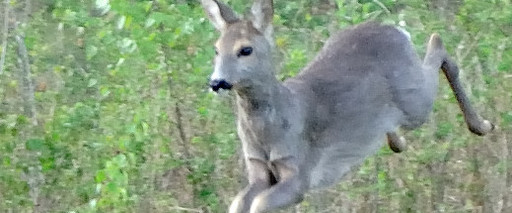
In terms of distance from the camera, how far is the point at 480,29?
7.90 m

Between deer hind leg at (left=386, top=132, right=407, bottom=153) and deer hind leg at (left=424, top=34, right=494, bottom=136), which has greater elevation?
deer hind leg at (left=424, top=34, right=494, bottom=136)

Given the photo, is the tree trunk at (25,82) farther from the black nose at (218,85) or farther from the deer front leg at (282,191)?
the black nose at (218,85)

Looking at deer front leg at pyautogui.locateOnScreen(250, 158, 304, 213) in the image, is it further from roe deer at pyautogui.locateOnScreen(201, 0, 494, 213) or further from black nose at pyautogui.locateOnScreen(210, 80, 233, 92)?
black nose at pyautogui.locateOnScreen(210, 80, 233, 92)

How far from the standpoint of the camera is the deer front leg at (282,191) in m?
5.21

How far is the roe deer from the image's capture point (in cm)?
513

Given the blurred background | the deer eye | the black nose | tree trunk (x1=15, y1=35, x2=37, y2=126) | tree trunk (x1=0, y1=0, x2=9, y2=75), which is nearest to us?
the black nose

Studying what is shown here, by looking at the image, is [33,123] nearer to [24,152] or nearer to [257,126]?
[24,152]

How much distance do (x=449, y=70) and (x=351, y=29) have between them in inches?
27.2

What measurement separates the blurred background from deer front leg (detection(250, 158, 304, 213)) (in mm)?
1651

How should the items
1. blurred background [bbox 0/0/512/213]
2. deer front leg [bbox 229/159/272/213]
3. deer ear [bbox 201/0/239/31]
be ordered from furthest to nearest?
blurred background [bbox 0/0/512/213] < deer front leg [bbox 229/159/272/213] < deer ear [bbox 201/0/239/31]

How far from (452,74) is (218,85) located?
2209mm

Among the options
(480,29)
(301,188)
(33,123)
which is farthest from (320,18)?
(301,188)

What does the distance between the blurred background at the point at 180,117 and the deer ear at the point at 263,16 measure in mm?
1685

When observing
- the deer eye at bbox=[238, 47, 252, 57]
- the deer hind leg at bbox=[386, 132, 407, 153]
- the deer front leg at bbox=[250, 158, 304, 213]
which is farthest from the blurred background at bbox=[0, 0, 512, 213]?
the deer eye at bbox=[238, 47, 252, 57]
